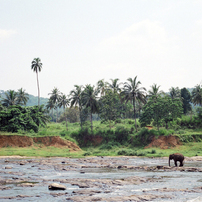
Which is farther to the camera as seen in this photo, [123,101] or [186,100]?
[186,100]

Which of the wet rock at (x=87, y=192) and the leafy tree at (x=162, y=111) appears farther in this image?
the leafy tree at (x=162, y=111)

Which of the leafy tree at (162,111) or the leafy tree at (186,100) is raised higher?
the leafy tree at (186,100)

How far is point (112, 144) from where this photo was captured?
6050 centimetres

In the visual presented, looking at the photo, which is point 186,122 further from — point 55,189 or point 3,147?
point 55,189

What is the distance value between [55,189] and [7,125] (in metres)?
40.5

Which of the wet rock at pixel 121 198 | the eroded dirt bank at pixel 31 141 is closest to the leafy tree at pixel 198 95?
the eroded dirt bank at pixel 31 141

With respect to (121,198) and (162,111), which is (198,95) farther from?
(121,198)

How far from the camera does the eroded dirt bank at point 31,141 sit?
48681 mm

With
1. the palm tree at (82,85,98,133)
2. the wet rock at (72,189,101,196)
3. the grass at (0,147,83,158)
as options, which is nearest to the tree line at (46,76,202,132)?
the palm tree at (82,85,98,133)

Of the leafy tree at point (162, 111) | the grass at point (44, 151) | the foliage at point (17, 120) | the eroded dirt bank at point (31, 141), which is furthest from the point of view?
the leafy tree at point (162, 111)

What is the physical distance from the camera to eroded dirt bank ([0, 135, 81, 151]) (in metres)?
48.7

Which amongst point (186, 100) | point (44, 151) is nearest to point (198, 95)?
point (186, 100)

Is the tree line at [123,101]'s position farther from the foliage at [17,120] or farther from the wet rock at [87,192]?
the wet rock at [87,192]

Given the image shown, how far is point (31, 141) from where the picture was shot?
50688mm
